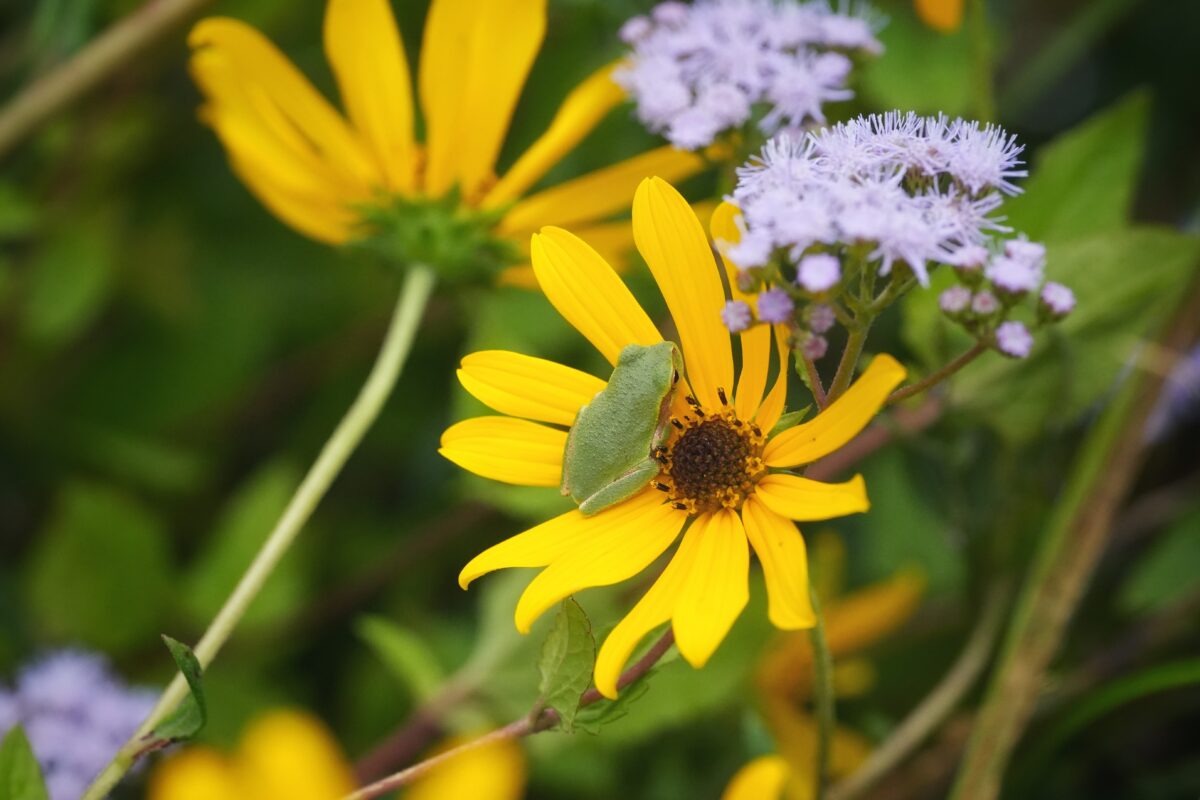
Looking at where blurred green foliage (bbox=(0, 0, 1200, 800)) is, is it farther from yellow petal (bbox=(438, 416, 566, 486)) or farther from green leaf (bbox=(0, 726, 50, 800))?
green leaf (bbox=(0, 726, 50, 800))

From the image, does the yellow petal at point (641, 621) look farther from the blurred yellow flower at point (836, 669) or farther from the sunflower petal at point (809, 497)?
the blurred yellow flower at point (836, 669)

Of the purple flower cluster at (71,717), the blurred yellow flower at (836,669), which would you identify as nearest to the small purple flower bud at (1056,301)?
the blurred yellow flower at (836,669)

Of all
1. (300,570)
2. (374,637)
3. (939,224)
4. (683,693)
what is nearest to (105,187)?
(300,570)

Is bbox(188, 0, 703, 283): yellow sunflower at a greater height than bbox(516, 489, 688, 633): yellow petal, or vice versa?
bbox(188, 0, 703, 283): yellow sunflower

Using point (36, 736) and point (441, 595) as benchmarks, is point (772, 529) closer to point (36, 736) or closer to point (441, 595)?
point (36, 736)

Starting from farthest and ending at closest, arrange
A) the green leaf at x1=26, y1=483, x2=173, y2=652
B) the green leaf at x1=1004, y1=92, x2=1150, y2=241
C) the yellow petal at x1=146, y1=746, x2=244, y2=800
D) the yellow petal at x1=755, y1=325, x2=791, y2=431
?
the green leaf at x1=26, y1=483, x2=173, y2=652 → the green leaf at x1=1004, y1=92, x2=1150, y2=241 → the yellow petal at x1=755, y1=325, x2=791, y2=431 → the yellow petal at x1=146, y1=746, x2=244, y2=800

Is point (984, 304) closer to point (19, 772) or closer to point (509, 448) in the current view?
point (509, 448)

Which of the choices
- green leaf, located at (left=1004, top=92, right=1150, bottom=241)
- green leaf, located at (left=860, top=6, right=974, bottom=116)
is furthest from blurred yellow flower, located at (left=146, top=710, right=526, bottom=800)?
green leaf, located at (left=860, top=6, right=974, bottom=116)

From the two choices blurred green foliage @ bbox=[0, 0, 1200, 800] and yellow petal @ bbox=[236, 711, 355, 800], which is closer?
yellow petal @ bbox=[236, 711, 355, 800]
